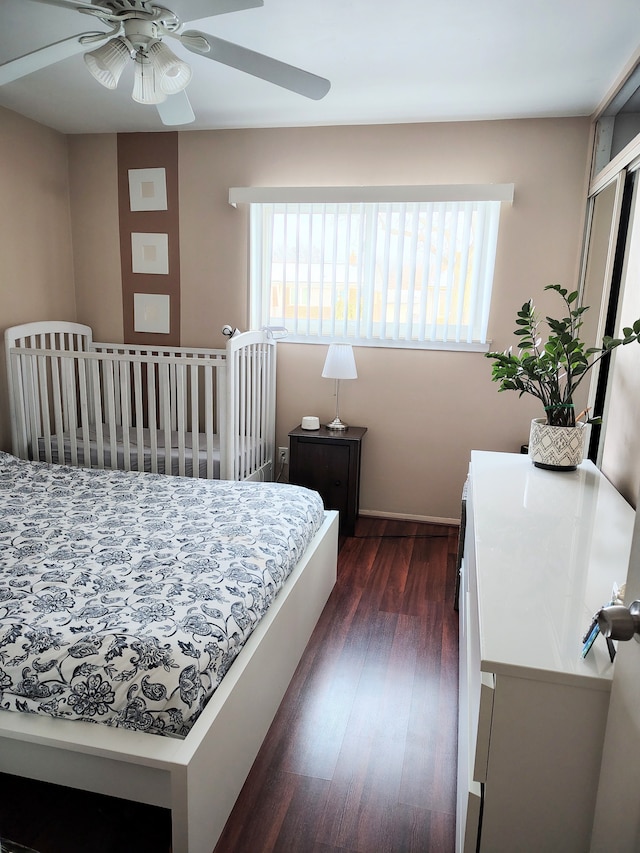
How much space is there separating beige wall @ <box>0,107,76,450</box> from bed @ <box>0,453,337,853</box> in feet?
5.26

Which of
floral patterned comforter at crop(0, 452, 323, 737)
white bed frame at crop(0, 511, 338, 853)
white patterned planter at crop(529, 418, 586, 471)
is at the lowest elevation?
white bed frame at crop(0, 511, 338, 853)

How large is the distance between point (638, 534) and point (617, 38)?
7.50ft

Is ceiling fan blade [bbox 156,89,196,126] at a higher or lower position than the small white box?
higher

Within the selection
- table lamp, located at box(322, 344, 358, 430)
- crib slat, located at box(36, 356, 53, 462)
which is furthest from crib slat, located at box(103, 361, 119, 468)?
table lamp, located at box(322, 344, 358, 430)

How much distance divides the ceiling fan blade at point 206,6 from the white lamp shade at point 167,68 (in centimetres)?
14

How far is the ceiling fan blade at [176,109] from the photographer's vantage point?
217 centimetres

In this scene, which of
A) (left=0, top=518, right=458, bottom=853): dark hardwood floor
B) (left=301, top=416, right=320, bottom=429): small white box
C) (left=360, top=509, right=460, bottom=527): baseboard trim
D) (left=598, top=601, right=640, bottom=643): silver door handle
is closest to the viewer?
(left=598, top=601, right=640, bottom=643): silver door handle

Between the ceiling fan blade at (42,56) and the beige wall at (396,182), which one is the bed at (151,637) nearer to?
the beige wall at (396,182)

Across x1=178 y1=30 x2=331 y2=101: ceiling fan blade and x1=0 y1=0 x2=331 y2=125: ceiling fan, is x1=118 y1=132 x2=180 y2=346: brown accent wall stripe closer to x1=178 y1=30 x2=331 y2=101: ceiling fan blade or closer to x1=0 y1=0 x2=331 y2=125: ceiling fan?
x1=0 y1=0 x2=331 y2=125: ceiling fan

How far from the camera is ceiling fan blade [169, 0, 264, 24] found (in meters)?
1.54

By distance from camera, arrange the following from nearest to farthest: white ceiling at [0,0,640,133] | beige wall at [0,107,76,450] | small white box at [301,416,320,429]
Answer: white ceiling at [0,0,640,133], beige wall at [0,107,76,450], small white box at [301,416,320,429]

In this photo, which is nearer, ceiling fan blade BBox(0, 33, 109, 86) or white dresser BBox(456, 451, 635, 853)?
white dresser BBox(456, 451, 635, 853)

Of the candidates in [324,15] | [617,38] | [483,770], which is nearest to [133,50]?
[324,15]

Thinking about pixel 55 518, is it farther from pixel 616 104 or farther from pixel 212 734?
pixel 616 104
